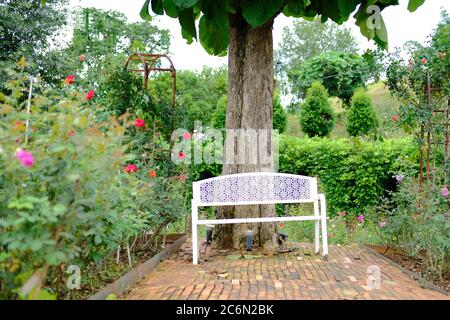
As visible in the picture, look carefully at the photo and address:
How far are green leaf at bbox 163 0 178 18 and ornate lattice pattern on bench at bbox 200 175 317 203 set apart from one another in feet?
5.67

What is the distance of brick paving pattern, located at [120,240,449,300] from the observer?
4.13m

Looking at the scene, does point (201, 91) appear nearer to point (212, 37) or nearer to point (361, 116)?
point (361, 116)

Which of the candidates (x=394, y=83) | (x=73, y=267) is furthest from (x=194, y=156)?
(x=73, y=267)

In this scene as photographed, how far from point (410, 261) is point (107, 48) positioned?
44.1ft

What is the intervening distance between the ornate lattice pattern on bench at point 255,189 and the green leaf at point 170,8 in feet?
5.67

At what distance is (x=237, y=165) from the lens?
6652mm

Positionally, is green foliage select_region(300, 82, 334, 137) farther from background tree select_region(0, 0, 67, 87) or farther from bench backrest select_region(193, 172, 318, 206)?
bench backrest select_region(193, 172, 318, 206)

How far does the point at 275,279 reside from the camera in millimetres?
4770

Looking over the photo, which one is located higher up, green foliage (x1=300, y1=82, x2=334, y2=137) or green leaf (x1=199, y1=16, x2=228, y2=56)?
green leaf (x1=199, y1=16, x2=228, y2=56)

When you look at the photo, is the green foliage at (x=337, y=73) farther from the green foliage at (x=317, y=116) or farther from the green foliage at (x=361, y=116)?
the green foliage at (x=361, y=116)

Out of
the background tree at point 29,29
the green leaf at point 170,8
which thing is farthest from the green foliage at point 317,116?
the green leaf at point 170,8

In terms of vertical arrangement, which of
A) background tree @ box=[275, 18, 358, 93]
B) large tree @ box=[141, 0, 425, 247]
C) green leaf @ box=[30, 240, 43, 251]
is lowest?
green leaf @ box=[30, 240, 43, 251]

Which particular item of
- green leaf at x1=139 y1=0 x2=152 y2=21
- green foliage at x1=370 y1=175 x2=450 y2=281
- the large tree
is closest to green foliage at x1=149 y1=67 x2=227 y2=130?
the large tree

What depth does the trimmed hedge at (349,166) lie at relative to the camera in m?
9.69
